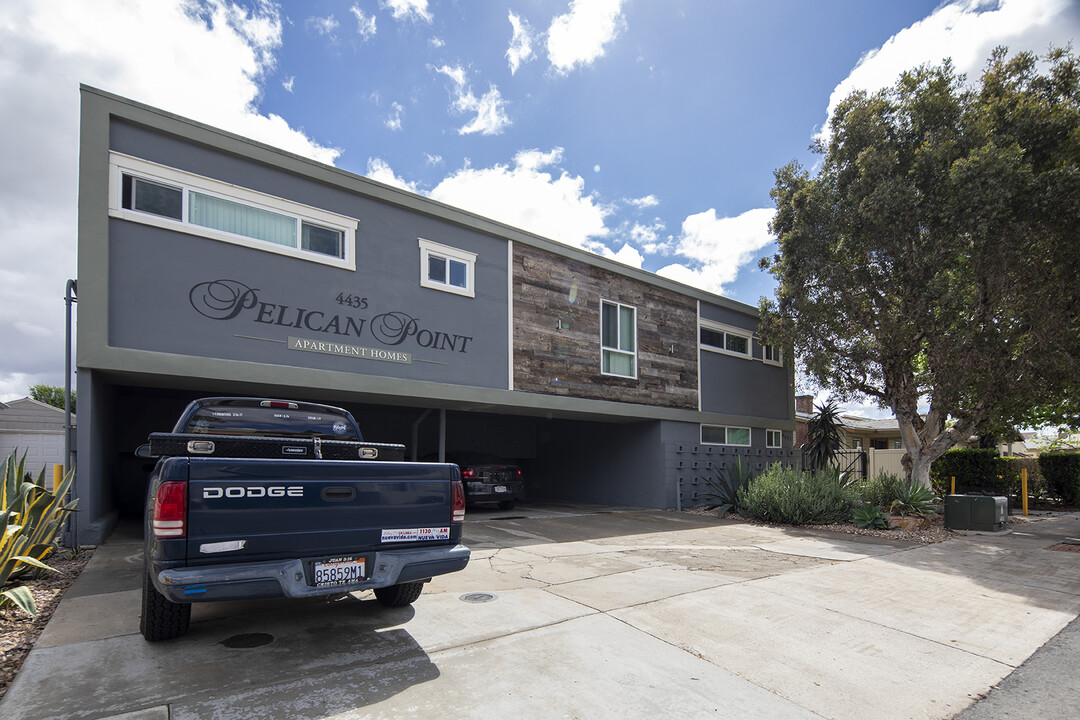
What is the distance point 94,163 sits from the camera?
26.6 ft

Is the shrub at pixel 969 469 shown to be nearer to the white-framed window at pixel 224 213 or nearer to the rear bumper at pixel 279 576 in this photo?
the white-framed window at pixel 224 213

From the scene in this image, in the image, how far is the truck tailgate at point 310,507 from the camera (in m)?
3.60

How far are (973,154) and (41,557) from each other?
15.9 meters

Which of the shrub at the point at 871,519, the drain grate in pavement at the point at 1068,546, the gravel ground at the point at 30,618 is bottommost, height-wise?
the drain grate in pavement at the point at 1068,546

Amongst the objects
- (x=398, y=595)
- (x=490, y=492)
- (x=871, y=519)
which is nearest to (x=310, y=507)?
(x=398, y=595)

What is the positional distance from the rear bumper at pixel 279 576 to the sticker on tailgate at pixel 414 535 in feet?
0.25

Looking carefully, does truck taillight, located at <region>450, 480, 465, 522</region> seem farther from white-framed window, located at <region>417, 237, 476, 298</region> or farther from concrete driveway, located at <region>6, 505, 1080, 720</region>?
white-framed window, located at <region>417, 237, 476, 298</region>

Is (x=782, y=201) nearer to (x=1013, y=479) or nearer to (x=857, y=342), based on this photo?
(x=857, y=342)

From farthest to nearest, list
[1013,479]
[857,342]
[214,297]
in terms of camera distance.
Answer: [1013,479] → [857,342] → [214,297]

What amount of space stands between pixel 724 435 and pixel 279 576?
1488 centimetres

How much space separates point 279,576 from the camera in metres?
3.76

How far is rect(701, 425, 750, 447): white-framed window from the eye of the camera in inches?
649

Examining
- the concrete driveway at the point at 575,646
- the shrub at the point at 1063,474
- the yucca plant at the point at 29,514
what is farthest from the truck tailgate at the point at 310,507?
the shrub at the point at 1063,474

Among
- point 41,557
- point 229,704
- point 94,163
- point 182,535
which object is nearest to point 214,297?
point 94,163
